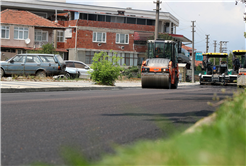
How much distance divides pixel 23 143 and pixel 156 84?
55.1 ft

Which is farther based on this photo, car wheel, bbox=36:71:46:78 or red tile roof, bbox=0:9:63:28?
red tile roof, bbox=0:9:63:28

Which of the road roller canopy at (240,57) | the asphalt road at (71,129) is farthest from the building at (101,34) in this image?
the asphalt road at (71,129)

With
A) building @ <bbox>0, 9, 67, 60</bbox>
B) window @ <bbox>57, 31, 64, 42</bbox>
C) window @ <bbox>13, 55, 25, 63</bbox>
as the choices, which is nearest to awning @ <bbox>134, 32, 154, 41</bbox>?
window @ <bbox>57, 31, 64, 42</bbox>

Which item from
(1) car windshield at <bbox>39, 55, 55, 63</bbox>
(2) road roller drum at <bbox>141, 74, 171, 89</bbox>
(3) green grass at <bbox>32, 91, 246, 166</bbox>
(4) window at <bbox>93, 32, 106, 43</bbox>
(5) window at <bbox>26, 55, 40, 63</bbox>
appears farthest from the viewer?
(4) window at <bbox>93, 32, 106, 43</bbox>

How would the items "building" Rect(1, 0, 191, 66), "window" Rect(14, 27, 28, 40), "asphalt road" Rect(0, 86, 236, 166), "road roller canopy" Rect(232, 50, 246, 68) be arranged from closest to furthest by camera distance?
"asphalt road" Rect(0, 86, 236, 166), "road roller canopy" Rect(232, 50, 246, 68), "window" Rect(14, 27, 28, 40), "building" Rect(1, 0, 191, 66)

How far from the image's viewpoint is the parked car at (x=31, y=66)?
23.4 meters

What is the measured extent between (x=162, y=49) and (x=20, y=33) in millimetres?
31074

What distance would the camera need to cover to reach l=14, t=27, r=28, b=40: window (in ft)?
160

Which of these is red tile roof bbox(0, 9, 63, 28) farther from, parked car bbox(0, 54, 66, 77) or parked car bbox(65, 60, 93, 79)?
parked car bbox(0, 54, 66, 77)

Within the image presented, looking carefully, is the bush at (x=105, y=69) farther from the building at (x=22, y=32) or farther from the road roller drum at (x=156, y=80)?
the building at (x=22, y=32)

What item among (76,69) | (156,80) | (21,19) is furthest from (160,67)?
(21,19)

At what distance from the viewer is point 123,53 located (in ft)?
185

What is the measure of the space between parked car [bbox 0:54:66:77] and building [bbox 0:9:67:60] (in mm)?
23824

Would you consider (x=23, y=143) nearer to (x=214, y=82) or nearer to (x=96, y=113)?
(x=96, y=113)
